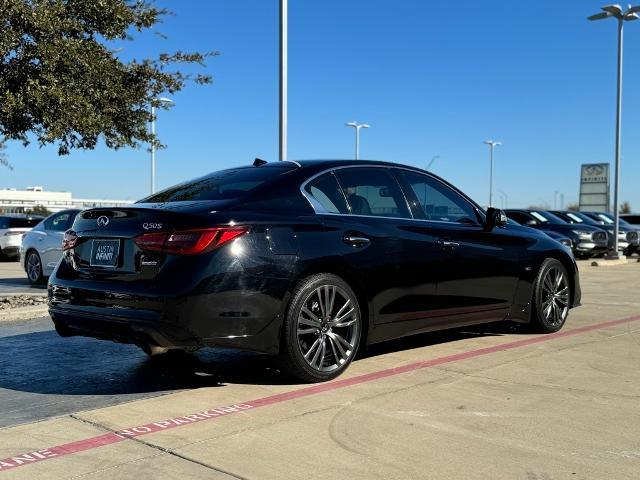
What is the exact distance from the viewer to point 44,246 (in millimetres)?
12195

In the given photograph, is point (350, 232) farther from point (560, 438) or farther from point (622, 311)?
point (622, 311)

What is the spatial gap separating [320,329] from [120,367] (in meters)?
1.81

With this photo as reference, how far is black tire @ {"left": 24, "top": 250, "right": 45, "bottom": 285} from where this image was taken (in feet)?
40.9

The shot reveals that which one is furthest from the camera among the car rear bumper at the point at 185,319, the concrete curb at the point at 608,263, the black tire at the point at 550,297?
the concrete curb at the point at 608,263

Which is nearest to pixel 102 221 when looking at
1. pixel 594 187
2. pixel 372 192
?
pixel 372 192

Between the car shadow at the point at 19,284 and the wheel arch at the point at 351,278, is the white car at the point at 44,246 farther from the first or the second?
the wheel arch at the point at 351,278

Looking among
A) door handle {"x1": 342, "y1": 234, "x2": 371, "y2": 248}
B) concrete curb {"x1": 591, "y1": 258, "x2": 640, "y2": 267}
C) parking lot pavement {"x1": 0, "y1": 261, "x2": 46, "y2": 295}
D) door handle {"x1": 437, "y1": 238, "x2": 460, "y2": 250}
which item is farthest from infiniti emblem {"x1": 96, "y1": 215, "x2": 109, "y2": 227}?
concrete curb {"x1": 591, "y1": 258, "x2": 640, "y2": 267}

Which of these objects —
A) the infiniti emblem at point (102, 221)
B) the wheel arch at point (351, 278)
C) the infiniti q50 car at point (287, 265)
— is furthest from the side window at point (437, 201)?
the infiniti emblem at point (102, 221)

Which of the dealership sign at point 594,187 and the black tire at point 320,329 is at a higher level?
the dealership sign at point 594,187

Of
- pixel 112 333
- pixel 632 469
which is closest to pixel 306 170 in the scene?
pixel 112 333

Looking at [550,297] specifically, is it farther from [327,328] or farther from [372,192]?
[327,328]

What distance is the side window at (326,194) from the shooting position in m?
5.12

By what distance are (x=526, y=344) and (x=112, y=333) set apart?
386 cm

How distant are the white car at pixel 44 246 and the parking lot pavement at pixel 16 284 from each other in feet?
0.97
